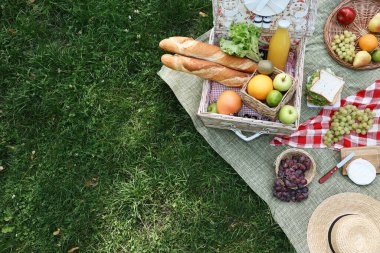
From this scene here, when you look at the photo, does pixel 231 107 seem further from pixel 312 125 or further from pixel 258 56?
pixel 312 125

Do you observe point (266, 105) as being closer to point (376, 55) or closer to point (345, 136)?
point (345, 136)

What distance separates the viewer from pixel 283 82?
99.7 inches

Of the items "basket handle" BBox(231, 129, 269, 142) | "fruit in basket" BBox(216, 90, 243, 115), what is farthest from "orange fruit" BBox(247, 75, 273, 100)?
"basket handle" BBox(231, 129, 269, 142)

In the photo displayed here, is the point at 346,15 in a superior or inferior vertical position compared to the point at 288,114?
superior

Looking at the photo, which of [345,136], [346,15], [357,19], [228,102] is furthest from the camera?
[357,19]

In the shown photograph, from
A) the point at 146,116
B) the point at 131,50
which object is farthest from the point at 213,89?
the point at 131,50

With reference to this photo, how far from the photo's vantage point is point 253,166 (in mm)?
2941

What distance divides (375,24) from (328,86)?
66 cm

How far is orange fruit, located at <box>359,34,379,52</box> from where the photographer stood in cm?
297

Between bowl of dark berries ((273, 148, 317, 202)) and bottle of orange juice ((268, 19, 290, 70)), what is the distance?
62 cm

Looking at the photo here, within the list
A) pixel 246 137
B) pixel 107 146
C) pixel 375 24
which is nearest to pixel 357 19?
pixel 375 24

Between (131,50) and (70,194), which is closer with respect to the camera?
(70,194)

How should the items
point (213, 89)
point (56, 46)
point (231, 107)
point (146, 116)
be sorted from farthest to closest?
1. point (56, 46)
2. point (146, 116)
3. point (213, 89)
4. point (231, 107)

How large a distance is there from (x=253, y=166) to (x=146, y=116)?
3.01ft
